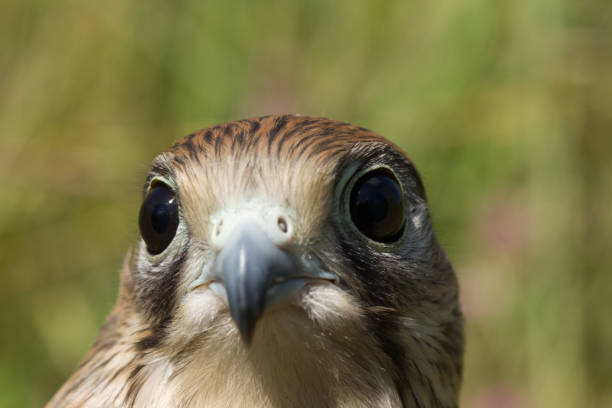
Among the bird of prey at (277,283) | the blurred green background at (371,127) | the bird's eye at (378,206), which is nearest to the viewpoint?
the bird of prey at (277,283)

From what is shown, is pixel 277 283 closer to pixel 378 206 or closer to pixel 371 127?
pixel 378 206

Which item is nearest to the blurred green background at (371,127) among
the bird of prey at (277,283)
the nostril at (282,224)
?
the bird of prey at (277,283)

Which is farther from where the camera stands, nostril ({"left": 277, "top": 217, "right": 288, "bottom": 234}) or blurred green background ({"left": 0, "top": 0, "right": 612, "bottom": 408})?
blurred green background ({"left": 0, "top": 0, "right": 612, "bottom": 408})

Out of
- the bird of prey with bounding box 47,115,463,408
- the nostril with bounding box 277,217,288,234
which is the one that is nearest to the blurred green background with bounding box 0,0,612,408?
the bird of prey with bounding box 47,115,463,408

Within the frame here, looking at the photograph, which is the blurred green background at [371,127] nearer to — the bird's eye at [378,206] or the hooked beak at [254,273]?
the bird's eye at [378,206]

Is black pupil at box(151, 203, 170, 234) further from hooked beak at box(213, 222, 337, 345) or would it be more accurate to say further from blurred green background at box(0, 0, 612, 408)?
blurred green background at box(0, 0, 612, 408)

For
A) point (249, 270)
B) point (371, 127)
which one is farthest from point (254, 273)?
point (371, 127)
